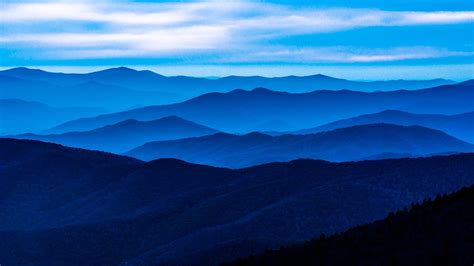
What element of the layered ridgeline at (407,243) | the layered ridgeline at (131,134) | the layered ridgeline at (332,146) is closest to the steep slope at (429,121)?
the layered ridgeline at (131,134)

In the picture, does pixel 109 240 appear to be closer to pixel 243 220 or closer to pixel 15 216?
pixel 243 220

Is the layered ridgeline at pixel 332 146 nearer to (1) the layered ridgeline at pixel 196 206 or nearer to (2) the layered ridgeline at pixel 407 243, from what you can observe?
(1) the layered ridgeline at pixel 196 206

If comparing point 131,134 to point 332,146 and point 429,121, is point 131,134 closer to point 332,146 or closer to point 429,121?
point 429,121

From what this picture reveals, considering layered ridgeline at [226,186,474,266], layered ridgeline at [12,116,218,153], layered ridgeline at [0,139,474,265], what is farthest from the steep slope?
layered ridgeline at [226,186,474,266]

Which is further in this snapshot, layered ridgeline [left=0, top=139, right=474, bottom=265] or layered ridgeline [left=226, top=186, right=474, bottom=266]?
layered ridgeline [left=0, top=139, right=474, bottom=265]

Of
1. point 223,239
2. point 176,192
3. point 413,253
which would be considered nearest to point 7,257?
point 223,239

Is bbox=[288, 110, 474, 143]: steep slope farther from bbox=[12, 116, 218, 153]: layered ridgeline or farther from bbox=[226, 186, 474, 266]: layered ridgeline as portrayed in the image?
bbox=[226, 186, 474, 266]: layered ridgeline

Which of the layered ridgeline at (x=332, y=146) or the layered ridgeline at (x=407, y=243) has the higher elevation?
the layered ridgeline at (x=332, y=146)
